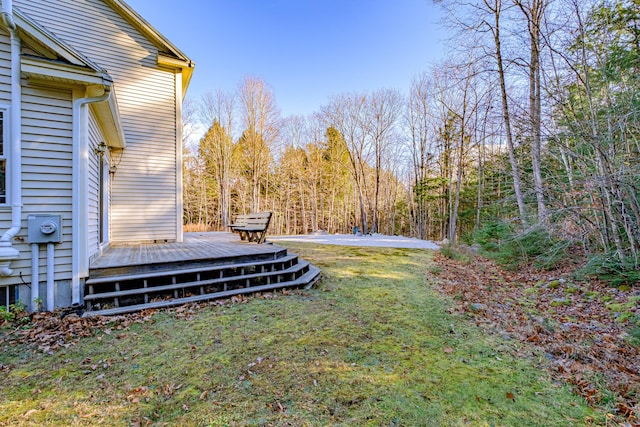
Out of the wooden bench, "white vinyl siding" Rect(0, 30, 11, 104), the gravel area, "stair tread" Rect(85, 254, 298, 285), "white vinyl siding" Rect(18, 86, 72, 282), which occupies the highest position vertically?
"white vinyl siding" Rect(0, 30, 11, 104)

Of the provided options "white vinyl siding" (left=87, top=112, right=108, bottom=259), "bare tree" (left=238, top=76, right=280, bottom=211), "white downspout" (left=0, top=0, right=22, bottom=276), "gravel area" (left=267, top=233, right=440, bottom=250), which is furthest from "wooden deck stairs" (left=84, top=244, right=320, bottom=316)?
"bare tree" (left=238, top=76, right=280, bottom=211)

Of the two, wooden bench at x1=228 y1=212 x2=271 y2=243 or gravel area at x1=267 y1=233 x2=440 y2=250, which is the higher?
wooden bench at x1=228 y1=212 x2=271 y2=243

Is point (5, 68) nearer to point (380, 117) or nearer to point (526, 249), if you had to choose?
point (526, 249)

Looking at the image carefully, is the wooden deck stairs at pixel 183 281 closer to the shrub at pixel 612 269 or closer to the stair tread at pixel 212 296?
the stair tread at pixel 212 296

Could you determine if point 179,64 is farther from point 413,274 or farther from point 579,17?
point 579,17

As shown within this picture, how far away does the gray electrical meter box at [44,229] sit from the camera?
3.56 m

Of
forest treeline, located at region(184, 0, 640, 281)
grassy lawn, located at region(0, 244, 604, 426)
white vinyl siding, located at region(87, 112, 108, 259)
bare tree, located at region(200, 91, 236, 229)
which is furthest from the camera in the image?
bare tree, located at region(200, 91, 236, 229)

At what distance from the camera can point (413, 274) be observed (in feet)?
21.0

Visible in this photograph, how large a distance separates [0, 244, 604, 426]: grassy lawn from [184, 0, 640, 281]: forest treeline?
3.56 meters

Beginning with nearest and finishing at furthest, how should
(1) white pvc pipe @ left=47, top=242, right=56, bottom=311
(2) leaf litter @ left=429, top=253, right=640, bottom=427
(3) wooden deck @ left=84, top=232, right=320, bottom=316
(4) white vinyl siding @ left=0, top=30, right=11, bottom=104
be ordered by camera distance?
(2) leaf litter @ left=429, top=253, right=640, bottom=427
(4) white vinyl siding @ left=0, top=30, right=11, bottom=104
(1) white pvc pipe @ left=47, top=242, right=56, bottom=311
(3) wooden deck @ left=84, top=232, right=320, bottom=316

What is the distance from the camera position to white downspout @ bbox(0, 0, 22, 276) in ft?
11.1

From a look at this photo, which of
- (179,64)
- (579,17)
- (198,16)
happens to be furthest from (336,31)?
(579,17)

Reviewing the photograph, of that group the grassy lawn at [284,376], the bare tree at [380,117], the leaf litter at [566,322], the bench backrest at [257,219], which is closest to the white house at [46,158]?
the grassy lawn at [284,376]

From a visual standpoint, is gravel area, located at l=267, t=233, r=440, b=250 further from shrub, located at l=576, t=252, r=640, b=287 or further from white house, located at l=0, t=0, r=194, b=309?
white house, located at l=0, t=0, r=194, b=309
